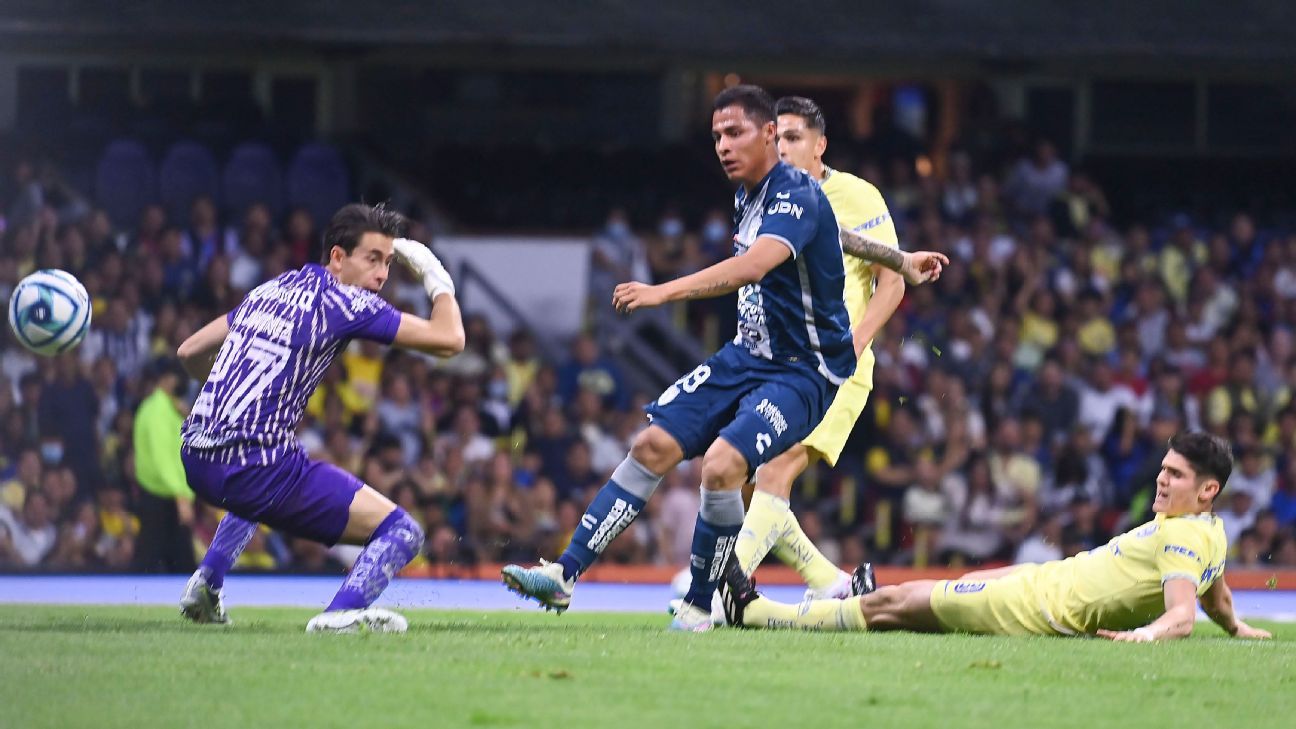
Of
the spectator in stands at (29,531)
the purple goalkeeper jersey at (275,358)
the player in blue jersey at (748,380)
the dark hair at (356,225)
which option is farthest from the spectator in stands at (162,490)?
the player in blue jersey at (748,380)

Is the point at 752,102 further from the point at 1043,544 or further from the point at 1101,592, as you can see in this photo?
the point at 1043,544

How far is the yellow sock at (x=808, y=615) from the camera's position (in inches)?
311

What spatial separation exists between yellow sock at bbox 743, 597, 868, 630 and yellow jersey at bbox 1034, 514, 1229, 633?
2.51 ft

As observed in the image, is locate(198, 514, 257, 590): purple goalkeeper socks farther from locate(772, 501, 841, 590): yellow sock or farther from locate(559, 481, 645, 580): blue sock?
locate(772, 501, 841, 590): yellow sock

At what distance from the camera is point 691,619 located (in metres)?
7.70

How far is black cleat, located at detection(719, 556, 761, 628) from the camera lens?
795 cm

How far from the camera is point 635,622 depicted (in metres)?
9.19

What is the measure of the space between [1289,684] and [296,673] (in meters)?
3.23

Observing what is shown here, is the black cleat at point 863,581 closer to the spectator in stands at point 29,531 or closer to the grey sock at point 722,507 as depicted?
the grey sock at point 722,507

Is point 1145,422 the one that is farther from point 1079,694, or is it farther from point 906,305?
point 1079,694

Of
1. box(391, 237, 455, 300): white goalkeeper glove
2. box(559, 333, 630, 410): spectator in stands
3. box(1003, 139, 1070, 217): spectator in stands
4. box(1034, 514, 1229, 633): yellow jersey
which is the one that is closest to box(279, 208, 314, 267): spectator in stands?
box(559, 333, 630, 410): spectator in stands

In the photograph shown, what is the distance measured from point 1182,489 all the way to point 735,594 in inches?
72.7

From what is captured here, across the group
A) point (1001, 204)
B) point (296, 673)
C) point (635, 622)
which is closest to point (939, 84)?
point (1001, 204)

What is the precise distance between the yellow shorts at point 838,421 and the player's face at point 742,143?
1403 mm
